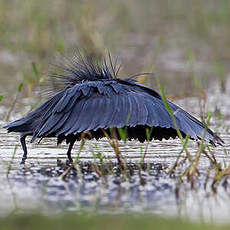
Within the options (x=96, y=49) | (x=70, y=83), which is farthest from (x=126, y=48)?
(x=70, y=83)

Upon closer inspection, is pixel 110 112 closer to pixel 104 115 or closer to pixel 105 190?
pixel 104 115

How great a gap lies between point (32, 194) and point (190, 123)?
1463mm

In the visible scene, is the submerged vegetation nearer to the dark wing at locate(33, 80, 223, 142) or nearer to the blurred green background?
the blurred green background

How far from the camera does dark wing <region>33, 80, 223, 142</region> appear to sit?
15.7 ft

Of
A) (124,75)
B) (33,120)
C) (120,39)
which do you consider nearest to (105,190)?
(33,120)

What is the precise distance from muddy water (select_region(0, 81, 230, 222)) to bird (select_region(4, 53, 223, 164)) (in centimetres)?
22

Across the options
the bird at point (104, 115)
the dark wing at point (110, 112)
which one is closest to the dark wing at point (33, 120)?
the bird at point (104, 115)

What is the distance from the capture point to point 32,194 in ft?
13.4

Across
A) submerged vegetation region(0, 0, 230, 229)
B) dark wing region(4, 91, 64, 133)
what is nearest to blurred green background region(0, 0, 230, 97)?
submerged vegetation region(0, 0, 230, 229)

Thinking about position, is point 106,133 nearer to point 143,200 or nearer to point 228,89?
point 143,200

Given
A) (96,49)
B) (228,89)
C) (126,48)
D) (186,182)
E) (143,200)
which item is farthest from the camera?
(126,48)

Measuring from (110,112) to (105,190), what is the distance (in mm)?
802

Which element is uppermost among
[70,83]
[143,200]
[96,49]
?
[96,49]

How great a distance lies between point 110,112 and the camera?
4.87 metres
